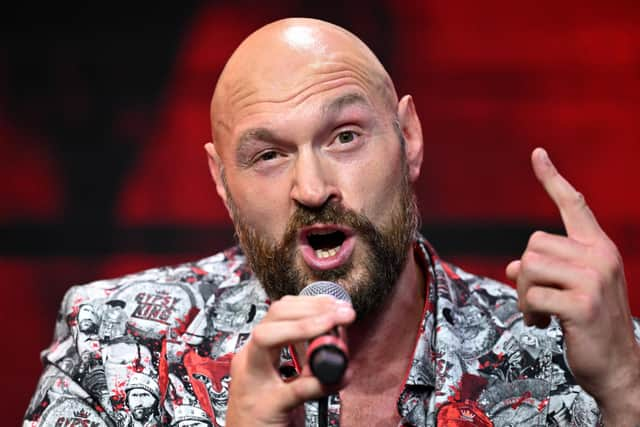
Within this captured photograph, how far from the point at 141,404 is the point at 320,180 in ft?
2.53

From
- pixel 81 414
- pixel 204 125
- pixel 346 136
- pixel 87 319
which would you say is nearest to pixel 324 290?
pixel 346 136

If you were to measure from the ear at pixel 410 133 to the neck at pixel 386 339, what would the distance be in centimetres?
23

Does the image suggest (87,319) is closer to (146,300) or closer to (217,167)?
(146,300)

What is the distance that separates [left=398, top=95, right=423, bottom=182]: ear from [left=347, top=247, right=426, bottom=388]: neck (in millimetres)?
233

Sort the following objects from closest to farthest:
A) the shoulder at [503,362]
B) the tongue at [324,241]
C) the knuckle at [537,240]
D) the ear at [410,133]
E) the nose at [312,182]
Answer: the knuckle at [537,240] → the nose at [312,182] → the tongue at [324,241] → the shoulder at [503,362] → the ear at [410,133]

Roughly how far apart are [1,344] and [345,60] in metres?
1.86

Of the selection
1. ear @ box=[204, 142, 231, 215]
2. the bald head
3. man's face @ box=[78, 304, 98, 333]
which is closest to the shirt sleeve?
man's face @ box=[78, 304, 98, 333]

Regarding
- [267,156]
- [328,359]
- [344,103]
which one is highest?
[344,103]

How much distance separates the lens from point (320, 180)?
223cm

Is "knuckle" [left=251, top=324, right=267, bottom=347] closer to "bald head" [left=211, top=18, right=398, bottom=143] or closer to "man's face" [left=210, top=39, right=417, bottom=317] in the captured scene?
"man's face" [left=210, top=39, right=417, bottom=317]

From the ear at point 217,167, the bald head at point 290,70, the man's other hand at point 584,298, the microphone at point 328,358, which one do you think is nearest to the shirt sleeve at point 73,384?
the ear at point 217,167

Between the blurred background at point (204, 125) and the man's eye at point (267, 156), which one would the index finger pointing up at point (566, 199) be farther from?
the blurred background at point (204, 125)

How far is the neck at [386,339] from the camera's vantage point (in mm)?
2520

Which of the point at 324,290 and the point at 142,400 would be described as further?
the point at 142,400
